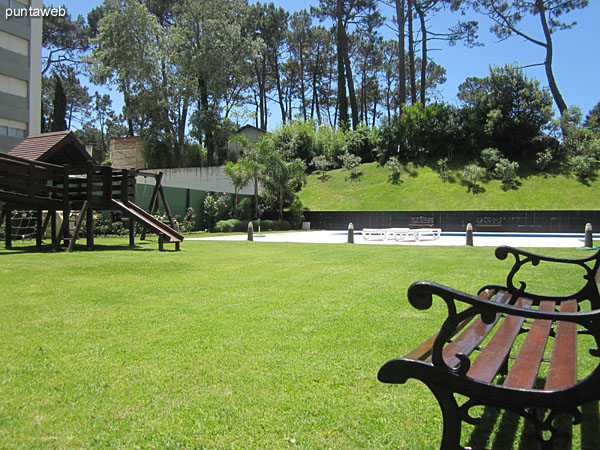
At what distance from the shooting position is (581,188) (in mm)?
30484

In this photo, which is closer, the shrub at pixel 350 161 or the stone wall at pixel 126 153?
the stone wall at pixel 126 153

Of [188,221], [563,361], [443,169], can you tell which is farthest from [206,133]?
[563,361]

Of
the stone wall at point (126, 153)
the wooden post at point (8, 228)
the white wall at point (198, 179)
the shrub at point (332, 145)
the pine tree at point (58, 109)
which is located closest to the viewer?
the wooden post at point (8, 228)

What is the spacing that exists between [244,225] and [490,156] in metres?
→ 20.1

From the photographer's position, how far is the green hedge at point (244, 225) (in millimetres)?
26258

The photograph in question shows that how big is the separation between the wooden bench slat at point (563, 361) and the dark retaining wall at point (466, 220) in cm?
2846

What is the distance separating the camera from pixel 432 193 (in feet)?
110

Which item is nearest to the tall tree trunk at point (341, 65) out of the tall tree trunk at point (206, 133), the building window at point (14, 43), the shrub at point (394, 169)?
the shrub at point (394, 169)

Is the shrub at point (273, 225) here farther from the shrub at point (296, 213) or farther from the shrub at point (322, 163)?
the shrub at point (322, 163)

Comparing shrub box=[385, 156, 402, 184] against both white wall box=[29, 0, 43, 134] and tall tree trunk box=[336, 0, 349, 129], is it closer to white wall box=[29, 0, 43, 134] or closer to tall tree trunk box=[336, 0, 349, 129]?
tall tree trunk box=[336, 0, 349, 129]

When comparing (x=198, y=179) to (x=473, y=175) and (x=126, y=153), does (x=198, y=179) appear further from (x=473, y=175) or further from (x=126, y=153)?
(x=473, y=175)

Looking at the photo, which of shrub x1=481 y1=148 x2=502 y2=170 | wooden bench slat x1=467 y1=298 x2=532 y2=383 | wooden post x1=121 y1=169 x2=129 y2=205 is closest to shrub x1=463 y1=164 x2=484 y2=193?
shrub x1=481 y1=148 x2=502 y2=170

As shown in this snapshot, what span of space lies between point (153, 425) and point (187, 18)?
127 feet

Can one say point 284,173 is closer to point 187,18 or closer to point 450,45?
point 187,18
